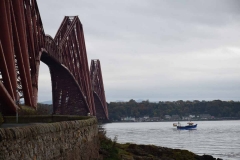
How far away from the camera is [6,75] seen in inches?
785

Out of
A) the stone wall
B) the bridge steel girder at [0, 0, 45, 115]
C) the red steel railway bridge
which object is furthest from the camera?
the red steel railway bridge

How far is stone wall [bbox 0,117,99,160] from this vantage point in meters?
6.20

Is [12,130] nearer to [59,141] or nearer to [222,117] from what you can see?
[59,141]

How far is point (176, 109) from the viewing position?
194750 millimetres

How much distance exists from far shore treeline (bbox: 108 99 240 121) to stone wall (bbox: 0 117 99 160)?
168 m

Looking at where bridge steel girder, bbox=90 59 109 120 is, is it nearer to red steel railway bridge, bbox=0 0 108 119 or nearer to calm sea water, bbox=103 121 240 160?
calm sea water, bbox=103 121 240 160

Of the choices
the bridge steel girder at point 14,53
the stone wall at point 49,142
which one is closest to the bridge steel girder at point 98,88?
the bridge steel girder at point 14,53

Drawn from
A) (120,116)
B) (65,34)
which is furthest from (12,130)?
(120,116)

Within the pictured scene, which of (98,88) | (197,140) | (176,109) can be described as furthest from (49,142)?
(176,109)

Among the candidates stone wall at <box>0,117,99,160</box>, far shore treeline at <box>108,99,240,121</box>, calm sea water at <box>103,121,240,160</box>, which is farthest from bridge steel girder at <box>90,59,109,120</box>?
stone wall at <box>0,117,99,160</box>

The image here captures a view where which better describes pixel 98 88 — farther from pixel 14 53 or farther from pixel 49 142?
pixel 49 142

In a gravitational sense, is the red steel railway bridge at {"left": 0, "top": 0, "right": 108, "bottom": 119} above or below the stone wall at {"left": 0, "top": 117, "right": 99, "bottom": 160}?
above

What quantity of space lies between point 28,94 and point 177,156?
30.3ft

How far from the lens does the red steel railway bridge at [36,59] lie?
20328 millimetres
